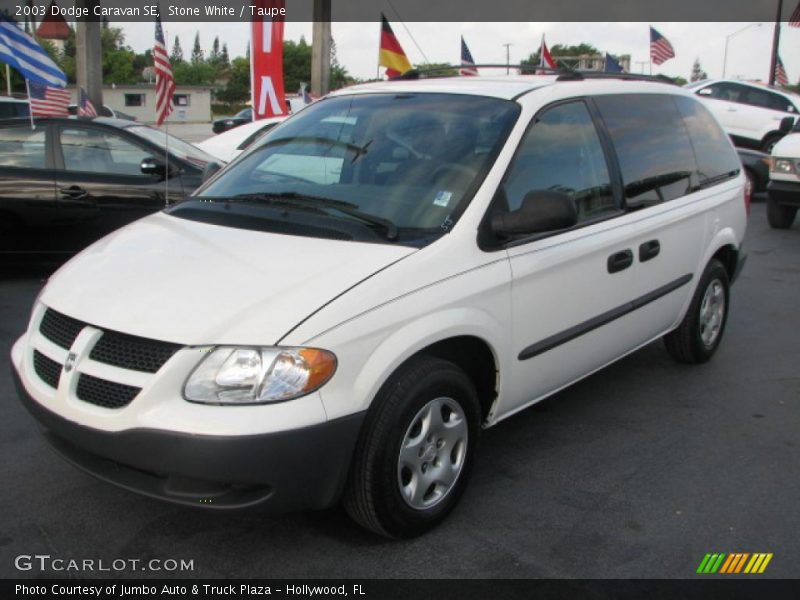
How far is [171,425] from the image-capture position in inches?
106

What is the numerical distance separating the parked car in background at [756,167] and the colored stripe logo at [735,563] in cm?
1163

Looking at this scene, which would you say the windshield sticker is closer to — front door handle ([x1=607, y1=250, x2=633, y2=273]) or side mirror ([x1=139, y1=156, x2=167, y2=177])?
front door handle ([x1=607, y1=250, x2=633, y2=273])

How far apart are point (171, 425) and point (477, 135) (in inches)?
74.4

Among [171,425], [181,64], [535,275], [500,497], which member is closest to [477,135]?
[535,275]

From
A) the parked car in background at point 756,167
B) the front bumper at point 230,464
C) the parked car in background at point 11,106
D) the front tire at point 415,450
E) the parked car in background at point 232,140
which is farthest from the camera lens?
the parked car in background at point 756,167

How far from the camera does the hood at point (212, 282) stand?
A: 2.80 m

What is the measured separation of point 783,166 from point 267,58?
713 centimetres

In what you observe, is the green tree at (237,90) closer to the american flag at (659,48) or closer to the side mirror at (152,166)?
the american flag at (659,48)

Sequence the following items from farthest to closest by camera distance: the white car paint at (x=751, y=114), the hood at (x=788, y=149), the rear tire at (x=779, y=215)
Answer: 1. the white car paint at (x=751, y=114)
2. the rear tire at (x=779, y=215)
3. the hood at (x=788, y=149)

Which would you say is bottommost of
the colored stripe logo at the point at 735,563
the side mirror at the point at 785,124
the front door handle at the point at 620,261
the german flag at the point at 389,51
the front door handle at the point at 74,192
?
the colored stripe logo at the point at 735,563

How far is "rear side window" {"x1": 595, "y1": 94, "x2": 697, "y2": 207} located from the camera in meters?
4.39

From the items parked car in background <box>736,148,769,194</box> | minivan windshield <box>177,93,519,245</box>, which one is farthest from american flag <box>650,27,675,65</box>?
minivan windshield <box>177,93,519,245</box>

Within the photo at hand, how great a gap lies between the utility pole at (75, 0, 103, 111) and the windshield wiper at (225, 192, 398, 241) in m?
11.5

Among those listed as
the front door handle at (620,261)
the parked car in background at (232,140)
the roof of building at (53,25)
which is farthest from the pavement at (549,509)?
the roof of building at (53,25)
